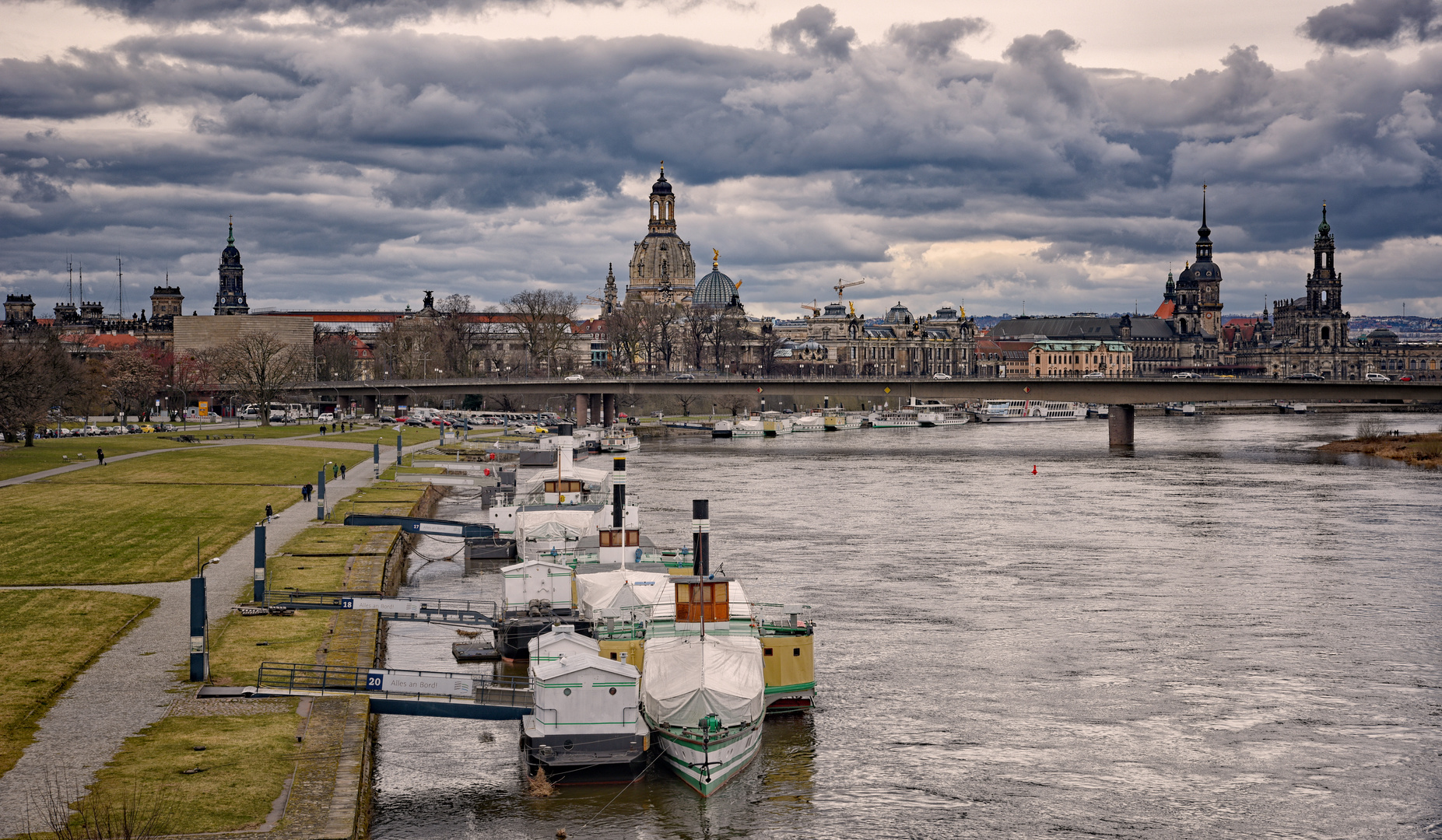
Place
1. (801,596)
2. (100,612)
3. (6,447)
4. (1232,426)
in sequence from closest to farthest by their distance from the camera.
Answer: (100,612), (801,596), (6,447), (1232,426)

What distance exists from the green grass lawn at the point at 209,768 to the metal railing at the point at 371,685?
7.50 feet

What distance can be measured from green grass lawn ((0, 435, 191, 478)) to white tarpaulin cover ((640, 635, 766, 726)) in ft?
189

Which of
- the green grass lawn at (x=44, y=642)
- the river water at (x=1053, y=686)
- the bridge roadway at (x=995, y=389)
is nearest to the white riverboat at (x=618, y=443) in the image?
the bridge roadway at (x=995, y=389)

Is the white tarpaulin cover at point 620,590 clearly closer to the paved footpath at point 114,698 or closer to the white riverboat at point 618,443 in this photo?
the paved footpath at point 114,698

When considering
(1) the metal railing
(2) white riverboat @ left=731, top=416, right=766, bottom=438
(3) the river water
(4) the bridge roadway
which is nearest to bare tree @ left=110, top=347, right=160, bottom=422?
(4) the bridge roadway

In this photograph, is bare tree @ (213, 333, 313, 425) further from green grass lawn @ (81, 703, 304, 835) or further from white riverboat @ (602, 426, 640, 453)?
green grass lawn @ (81, 703, 304, 835)

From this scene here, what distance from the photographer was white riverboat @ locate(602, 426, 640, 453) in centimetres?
13238

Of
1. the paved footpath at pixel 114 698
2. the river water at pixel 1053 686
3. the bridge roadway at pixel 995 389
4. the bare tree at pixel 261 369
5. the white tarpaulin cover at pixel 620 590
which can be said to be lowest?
the river water at pixel 1053 686

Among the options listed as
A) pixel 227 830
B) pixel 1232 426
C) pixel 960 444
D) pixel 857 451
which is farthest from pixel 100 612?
pixel 1232 426

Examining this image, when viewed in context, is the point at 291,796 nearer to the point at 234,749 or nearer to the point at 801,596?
the point at 234,749

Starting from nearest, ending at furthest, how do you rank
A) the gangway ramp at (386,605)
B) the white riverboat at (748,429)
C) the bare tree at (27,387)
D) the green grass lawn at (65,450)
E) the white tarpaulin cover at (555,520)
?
the gangway ramp at (386,605)
the white tarpaulin cover at (555,520)
the green grass lawn at (65,450)
the bare tree at (27,387)
the white riverboat at (748,429)

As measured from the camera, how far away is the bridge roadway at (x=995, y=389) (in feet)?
400

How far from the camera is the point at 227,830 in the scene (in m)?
24.4

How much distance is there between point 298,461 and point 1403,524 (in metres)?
69.8
